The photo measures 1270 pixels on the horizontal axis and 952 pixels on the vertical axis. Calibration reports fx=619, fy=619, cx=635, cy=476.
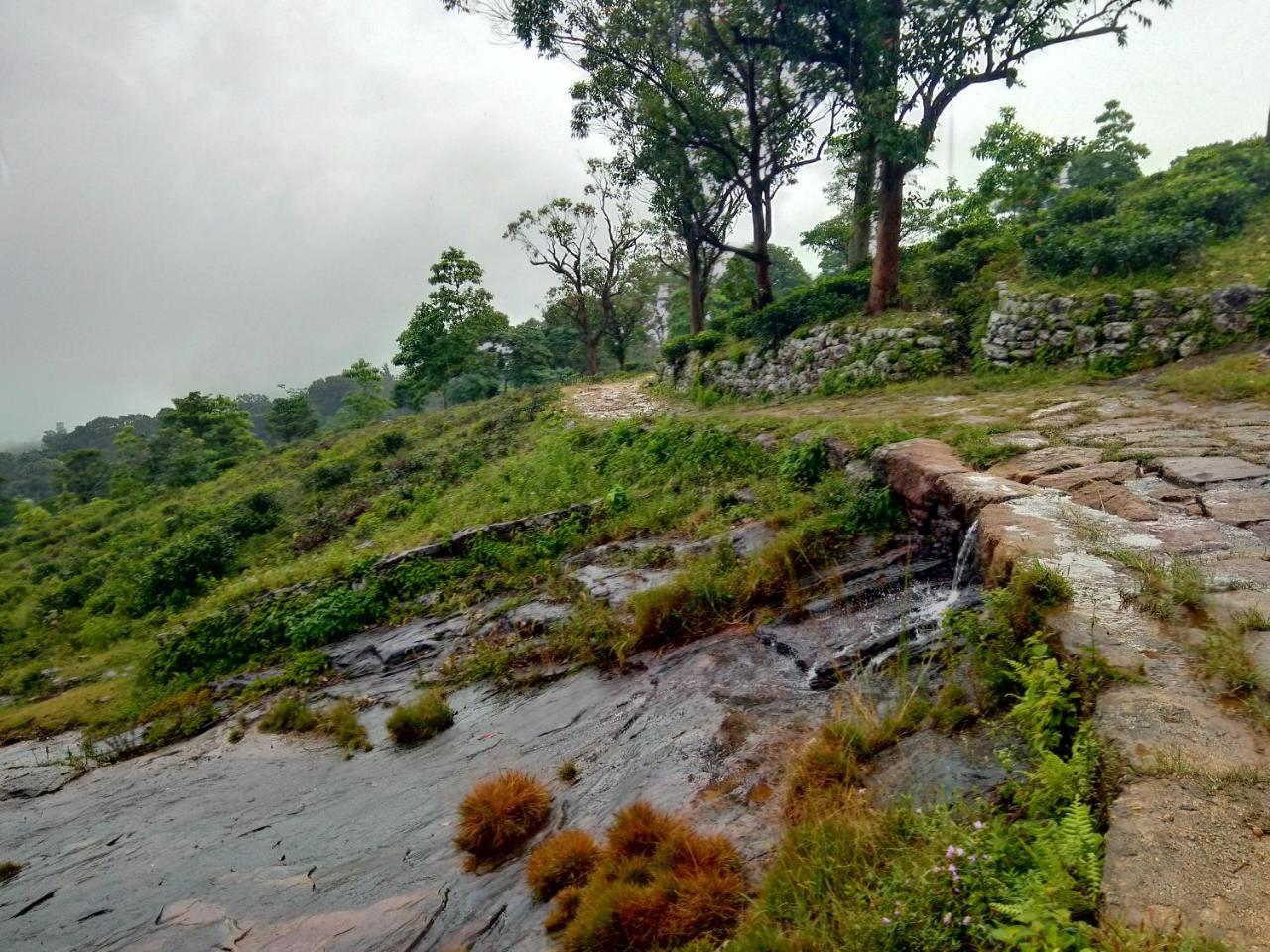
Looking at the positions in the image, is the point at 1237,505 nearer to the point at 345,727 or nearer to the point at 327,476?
the point at 345,727

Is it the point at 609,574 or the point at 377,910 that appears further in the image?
the point at 609,574

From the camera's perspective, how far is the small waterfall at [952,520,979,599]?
4949 millimetres

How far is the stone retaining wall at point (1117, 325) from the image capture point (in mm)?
8375

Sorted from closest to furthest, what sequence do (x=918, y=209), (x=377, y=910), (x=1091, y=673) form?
(x=1091, y=673)
(x=377, y=910)
(x=918, y=209)

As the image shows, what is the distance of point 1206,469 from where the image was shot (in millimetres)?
5031

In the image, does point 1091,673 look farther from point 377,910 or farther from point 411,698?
point 411,698

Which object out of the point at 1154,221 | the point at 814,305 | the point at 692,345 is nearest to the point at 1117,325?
the point at 1154,221

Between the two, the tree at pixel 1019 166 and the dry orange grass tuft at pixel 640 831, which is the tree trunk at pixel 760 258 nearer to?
the tree at pixel 1019 166

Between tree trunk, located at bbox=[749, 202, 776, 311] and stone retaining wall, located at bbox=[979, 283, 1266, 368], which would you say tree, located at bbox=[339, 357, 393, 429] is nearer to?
tree trunk, located at bbox=[749, 202, 776, 311]

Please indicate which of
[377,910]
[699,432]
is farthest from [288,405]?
[377,910]

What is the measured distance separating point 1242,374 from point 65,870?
42.7 feet

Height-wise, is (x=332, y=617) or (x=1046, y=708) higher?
(x=1046, y=708)

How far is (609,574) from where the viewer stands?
8.40 m

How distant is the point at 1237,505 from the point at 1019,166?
64.5 ft
